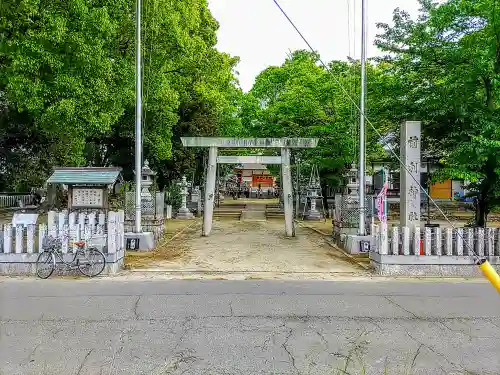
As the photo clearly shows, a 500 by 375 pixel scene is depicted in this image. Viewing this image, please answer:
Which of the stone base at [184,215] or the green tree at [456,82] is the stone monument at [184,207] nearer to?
the stone base at [184,215]

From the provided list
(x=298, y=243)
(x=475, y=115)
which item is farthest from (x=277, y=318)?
(x=298, y=243)

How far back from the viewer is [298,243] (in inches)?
605

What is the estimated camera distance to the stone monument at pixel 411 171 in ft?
35.9

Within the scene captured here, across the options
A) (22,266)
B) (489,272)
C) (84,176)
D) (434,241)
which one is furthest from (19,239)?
(489,272)

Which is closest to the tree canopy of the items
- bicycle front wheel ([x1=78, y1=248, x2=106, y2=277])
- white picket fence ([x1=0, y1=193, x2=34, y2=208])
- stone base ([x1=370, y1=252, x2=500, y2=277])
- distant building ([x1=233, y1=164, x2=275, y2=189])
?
bicycle front wheel ([x1=78, y1=248, x2=106, y2=277])

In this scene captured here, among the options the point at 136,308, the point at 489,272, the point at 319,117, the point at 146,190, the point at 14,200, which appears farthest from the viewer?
the point at 14,200

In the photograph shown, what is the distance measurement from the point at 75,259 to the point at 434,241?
7.91 m

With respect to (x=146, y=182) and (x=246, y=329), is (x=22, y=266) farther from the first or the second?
(x=146, y=182)

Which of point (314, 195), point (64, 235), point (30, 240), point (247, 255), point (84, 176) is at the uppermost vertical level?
point (84, 176)

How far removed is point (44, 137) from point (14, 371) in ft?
64.5

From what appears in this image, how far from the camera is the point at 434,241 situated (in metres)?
9.82

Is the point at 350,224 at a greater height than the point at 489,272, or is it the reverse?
the point at 489,272

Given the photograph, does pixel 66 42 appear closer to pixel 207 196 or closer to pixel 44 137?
pixel 207 196

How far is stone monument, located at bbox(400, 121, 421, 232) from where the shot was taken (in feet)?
35.9
